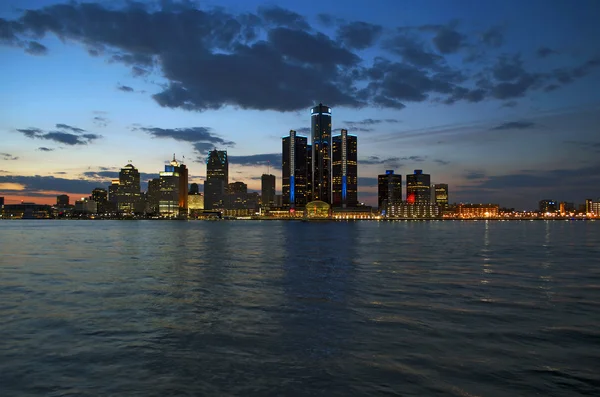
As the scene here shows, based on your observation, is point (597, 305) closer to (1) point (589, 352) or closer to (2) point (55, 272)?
(1) point (589, 352)

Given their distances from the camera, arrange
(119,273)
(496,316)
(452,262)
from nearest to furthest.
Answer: (496,316) < (119,273) < (452,262)

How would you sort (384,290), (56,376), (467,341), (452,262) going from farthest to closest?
1. (452,262)
2. (384,290)
3. (467,341)
4. (56,376)

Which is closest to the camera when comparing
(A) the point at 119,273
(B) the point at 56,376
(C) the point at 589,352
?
(B) the point at 56,376

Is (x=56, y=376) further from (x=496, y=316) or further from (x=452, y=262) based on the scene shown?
(x=452, y=262)

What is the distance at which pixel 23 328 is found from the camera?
20188mm

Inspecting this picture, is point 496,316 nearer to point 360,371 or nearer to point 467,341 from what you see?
point 467,341

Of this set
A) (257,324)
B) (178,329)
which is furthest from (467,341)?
(178,329)

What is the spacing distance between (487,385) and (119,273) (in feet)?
113

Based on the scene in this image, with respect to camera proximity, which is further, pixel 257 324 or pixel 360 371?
pixel 257 324

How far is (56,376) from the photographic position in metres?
14.1

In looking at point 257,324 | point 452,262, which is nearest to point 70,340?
point 257,324

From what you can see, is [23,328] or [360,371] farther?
[23,328]

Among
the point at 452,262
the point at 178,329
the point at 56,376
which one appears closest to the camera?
the point at 56,376

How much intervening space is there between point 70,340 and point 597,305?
27534 millimetres
